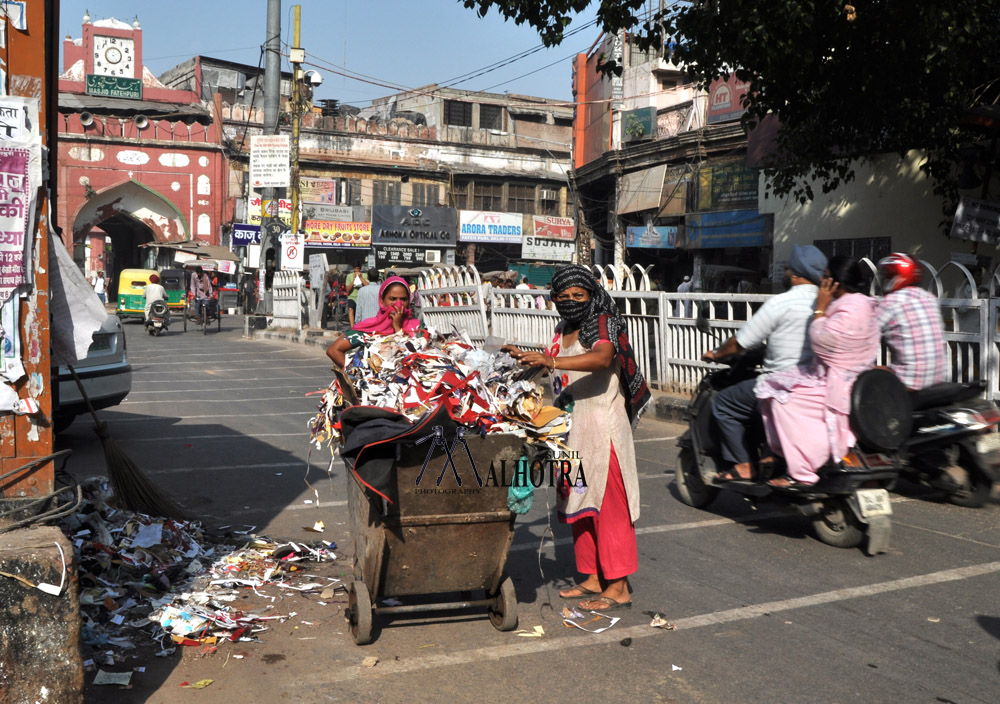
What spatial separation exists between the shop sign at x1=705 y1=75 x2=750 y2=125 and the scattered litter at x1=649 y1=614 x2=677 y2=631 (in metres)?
21.5

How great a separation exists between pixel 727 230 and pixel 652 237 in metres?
3.38

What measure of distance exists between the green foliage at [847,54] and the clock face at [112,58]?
120 ft

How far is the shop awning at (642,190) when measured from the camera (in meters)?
27.1

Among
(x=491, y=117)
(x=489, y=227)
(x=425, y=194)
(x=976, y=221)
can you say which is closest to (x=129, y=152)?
(x=425, y=194)

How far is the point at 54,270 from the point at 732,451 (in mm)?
4378

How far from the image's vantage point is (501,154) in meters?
46.4

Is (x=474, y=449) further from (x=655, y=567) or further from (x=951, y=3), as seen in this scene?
(x=951, y=3)

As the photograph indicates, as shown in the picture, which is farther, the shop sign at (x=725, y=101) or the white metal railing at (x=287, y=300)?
the white metal railing at (x=287, y=300)

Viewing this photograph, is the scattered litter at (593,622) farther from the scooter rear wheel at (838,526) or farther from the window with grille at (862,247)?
the window with grille at (862,247)

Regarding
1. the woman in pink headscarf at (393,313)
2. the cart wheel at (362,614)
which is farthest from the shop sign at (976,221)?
the cart wheel at (362,614)

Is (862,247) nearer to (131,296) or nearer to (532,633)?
(532,633)

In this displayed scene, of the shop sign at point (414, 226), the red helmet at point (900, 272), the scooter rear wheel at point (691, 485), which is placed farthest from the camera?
the shop sign at point (414, 226)

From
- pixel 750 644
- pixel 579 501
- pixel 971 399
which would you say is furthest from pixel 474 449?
pixel 971 399

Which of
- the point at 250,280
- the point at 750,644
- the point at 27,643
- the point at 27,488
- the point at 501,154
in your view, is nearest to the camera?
the point at 27,643
